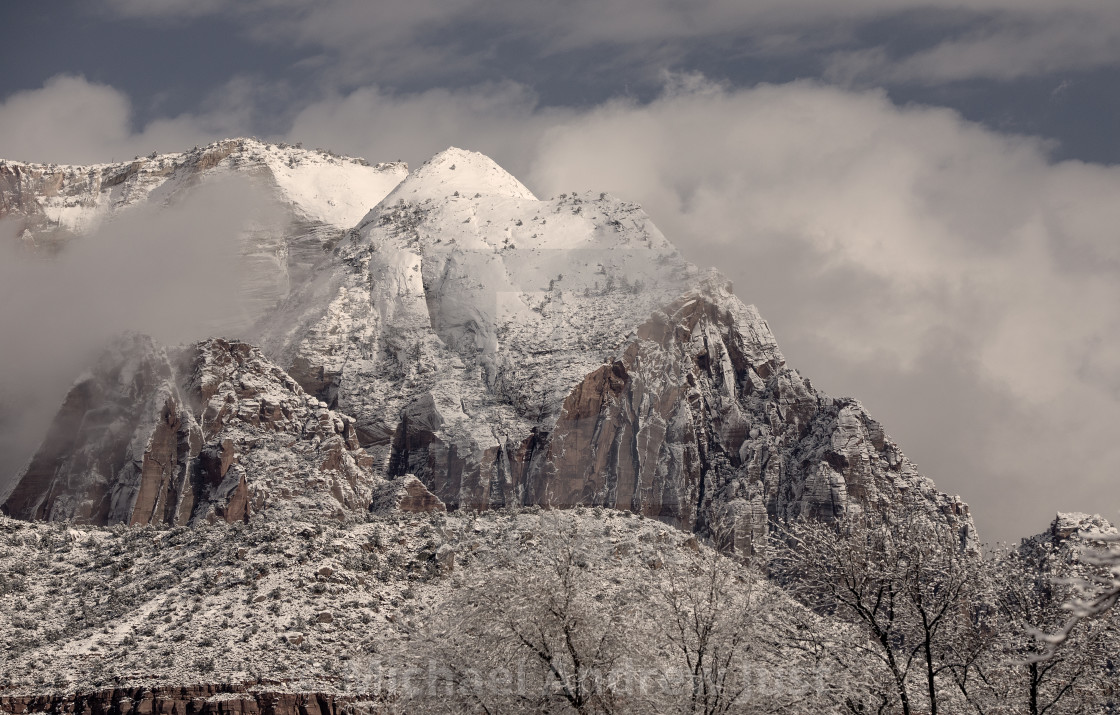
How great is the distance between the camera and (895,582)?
255ft

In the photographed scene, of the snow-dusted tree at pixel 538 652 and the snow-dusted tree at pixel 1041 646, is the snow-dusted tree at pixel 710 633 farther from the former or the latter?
the snow-dusted tree at pixel 1041 646

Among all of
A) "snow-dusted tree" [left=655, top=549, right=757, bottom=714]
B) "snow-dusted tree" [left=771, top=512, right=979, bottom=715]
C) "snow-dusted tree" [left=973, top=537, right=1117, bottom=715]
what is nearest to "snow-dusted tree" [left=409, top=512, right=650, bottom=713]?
"snow-dusted tree" [left=655, top=549, right=757, bottom=714]

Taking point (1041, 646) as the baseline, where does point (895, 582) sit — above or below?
above

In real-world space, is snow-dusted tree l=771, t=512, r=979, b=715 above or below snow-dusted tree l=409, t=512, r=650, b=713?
above

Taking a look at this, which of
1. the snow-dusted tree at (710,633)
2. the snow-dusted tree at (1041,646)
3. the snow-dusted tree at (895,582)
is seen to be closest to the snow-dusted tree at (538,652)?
the snow-dusted tree at (710,633)

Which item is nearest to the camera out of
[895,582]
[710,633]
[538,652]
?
[538,652]

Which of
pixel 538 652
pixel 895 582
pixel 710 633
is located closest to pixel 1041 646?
pixel 895 582

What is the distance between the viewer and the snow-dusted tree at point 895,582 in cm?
7719

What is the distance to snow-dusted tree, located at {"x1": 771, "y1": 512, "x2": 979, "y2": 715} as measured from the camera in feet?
253

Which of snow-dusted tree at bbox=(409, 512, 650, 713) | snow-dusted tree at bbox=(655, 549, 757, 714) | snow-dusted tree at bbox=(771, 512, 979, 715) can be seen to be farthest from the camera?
snow-dusted tree at bbox=(771, 512, 979, 715)

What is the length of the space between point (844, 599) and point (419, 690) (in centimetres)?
2207

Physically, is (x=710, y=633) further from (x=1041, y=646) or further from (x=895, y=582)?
(x=1041, y=646)

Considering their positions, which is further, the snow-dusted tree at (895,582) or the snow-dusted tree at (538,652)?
the snow-dusted tree at (895,582)

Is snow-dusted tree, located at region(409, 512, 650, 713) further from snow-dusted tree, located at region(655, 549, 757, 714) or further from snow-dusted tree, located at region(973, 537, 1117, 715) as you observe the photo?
snow-dusted tree, located at region(973, 537, 1117, 715)
